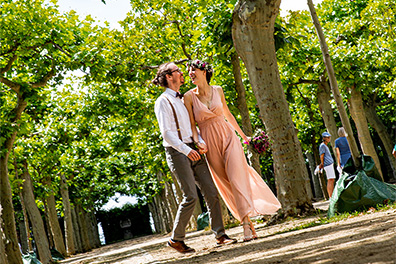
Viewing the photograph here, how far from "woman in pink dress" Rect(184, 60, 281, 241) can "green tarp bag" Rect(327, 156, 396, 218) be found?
168 cm

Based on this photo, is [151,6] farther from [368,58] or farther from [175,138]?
[175,138]

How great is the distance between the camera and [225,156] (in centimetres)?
716

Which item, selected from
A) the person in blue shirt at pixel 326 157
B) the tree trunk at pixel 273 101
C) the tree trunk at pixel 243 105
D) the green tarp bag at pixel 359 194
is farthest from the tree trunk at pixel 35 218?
the green tarp bag at pixel 359 194

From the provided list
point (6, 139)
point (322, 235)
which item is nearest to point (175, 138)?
point (322, 235)

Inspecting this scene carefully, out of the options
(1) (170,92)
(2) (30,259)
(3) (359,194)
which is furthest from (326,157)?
(1) (170,92)

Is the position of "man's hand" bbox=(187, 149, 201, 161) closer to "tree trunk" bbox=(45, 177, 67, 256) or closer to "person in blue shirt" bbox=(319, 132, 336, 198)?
"person in blue shirt" bbox=(319, 132, 336, 198)

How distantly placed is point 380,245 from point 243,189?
309cm

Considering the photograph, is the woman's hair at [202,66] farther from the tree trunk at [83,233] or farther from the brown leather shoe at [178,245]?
the tree trunk at [83,233]

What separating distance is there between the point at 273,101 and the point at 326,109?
12.4m

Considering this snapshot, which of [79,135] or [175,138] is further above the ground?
[79,135]

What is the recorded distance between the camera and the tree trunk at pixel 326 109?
842 inches

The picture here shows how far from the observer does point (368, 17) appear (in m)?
18.2

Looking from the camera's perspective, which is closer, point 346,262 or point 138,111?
point 346,262

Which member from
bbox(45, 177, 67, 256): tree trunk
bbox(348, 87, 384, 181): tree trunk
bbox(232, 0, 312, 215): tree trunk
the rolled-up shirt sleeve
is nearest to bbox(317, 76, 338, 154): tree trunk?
bbox(348, 87, 384, 181): tree trunk
